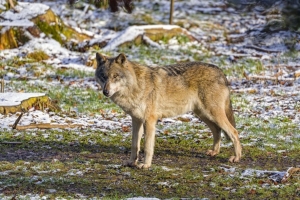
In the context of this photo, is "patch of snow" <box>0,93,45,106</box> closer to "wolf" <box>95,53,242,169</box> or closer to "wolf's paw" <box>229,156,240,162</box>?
"wolf" <box>95,53,242,169</box>

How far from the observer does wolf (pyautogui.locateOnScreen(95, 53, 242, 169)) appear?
7852 millimetres

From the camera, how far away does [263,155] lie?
873 centimetres

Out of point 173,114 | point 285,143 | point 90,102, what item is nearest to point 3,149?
point 173,114

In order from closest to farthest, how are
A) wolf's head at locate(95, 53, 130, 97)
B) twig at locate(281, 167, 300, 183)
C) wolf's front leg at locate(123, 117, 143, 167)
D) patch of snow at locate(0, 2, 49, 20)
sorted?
twig at locate(281, 167, 300, 183) < wolf's head at locate(95, 53, 130, 97) < wolf's front leg at locate(123, 117, 143, 167) < patch of snow at locate(0, 2, 49, 20)

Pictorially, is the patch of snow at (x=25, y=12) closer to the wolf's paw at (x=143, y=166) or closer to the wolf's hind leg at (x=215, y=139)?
the wolf's hind leg at (x=215, y=139)

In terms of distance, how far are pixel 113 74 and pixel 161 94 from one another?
911 millimetres

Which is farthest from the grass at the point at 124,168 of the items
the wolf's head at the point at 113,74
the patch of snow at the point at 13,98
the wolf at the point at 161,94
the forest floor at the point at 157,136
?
the patch of snow at the point at 13,98

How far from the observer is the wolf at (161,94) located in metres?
7.85

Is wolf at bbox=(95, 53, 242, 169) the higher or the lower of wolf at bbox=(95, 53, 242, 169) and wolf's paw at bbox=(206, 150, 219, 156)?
the higher

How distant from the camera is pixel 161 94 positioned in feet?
27.0

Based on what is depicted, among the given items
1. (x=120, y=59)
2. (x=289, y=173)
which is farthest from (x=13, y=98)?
(x=289, y=173)

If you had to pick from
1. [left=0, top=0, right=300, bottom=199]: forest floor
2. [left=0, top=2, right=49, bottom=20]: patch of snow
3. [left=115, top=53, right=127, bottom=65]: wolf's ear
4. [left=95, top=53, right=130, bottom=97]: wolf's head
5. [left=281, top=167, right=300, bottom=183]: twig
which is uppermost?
[left=115, top=53, right=127, bottom=65]: wolf's ear

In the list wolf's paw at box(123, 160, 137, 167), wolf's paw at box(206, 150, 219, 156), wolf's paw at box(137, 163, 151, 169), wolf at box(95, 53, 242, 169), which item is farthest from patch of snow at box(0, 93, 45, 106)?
wolf's paw at box(206, 150, 219, 156)

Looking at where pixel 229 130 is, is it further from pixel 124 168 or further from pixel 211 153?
pixel 124 168
